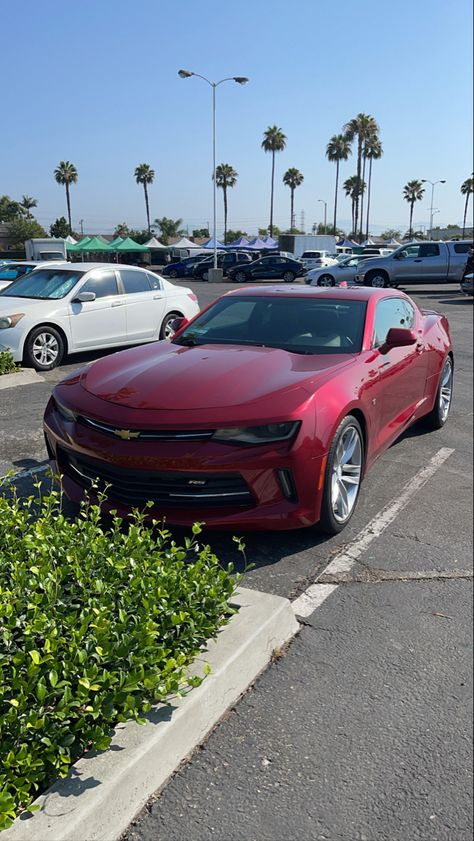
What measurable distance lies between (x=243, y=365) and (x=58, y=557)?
182cm

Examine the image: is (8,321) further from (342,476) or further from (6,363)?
(342,476)

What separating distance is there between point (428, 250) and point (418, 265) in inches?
22.9

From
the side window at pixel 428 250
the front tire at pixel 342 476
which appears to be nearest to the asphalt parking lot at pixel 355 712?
the front tire at pixel 342 476

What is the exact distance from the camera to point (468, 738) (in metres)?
2.10

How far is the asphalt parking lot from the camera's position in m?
1.88

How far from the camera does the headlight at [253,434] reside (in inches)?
133

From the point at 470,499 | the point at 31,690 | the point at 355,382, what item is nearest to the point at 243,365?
the point at 355,382

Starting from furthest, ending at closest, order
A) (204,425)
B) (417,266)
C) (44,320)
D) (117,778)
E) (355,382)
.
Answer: (417,266) < (44,320) < (355,382) < (204,425) < (117,778)

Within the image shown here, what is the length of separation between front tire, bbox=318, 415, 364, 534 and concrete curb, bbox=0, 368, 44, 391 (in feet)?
17.1

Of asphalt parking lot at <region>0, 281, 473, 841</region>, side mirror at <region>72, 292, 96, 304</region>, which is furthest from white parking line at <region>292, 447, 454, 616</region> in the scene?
side mirror at <region>72, 292, 96, 304</region>

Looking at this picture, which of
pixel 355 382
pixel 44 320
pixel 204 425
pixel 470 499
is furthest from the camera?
pixel 44 320

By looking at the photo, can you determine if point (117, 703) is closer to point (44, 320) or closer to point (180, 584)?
point (180, 584)

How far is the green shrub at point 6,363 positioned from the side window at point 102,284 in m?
1.76

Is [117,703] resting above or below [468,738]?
above
